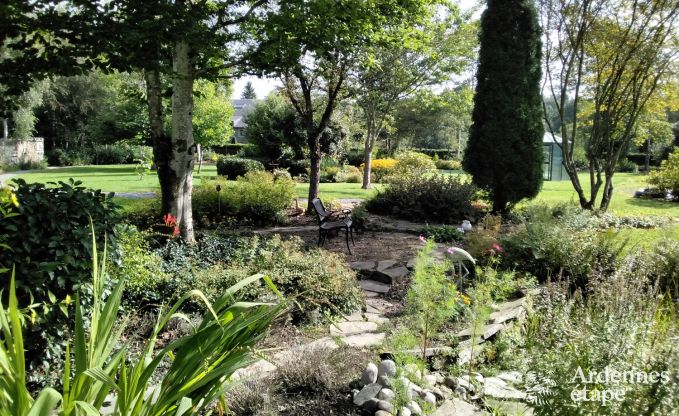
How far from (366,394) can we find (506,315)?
76.5 inches

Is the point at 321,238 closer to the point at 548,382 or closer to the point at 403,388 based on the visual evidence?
the point at 403,388

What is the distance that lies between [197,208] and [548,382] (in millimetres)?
8089

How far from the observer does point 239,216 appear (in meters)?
9.56

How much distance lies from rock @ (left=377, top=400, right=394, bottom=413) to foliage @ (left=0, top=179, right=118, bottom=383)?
1.87m

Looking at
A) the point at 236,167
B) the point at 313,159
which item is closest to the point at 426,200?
the point at 313,159

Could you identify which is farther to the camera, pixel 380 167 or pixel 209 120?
pixel 380 167

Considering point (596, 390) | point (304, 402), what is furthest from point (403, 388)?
point (596, 390)

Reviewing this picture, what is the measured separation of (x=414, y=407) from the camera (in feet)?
8.41

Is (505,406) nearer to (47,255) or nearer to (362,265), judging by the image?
(47,255)

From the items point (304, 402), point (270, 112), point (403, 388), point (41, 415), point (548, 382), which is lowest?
point (304, 402)

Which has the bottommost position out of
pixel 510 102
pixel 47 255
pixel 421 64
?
pixel 47 255

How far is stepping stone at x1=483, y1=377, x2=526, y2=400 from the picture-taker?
2.72 metres

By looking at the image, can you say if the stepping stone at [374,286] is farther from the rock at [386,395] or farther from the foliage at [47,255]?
the foliage at [47,255]

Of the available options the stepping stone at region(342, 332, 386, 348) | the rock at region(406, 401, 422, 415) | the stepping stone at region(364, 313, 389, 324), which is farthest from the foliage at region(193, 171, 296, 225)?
the rock at region(406, 401, 422, 415)
